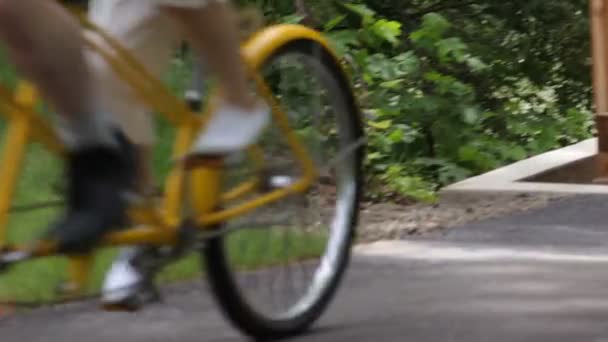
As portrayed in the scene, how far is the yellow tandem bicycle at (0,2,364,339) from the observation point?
368 centimetres

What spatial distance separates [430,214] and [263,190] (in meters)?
3.13

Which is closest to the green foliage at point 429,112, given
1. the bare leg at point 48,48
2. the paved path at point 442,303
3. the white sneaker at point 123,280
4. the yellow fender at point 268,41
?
→ the paved path at point 442,303

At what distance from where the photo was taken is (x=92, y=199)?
3.61m

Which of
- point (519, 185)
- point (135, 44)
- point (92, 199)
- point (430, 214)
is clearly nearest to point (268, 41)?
point (135, 44)

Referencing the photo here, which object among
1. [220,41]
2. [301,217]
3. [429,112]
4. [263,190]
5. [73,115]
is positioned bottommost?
[429,112]

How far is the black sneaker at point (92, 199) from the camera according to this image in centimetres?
354

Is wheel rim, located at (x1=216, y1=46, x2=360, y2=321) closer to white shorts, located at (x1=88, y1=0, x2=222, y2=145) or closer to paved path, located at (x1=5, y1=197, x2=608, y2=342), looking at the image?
paved path, located at (x1=5, y1=197, x2=608, y2=342)

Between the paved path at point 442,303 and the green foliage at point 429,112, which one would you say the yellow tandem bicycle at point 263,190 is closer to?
the paved path at point 442,303

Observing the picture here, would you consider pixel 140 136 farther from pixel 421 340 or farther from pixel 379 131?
pixel 379 131

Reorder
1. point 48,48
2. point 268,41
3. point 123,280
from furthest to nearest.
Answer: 1. point 268,41
2. point 123,280
3. point 48,48

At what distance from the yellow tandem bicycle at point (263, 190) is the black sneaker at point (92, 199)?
51 millimetres

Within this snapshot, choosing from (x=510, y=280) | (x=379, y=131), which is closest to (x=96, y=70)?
(x=510, y=280)

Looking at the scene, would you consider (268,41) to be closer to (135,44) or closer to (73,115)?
(135,44)

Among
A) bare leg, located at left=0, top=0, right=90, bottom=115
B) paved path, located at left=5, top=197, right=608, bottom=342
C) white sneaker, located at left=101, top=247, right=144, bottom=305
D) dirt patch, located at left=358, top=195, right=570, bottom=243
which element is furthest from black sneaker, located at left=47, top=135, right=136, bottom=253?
dirt patch, located at left=358, top=195, right=570, bottom=243
